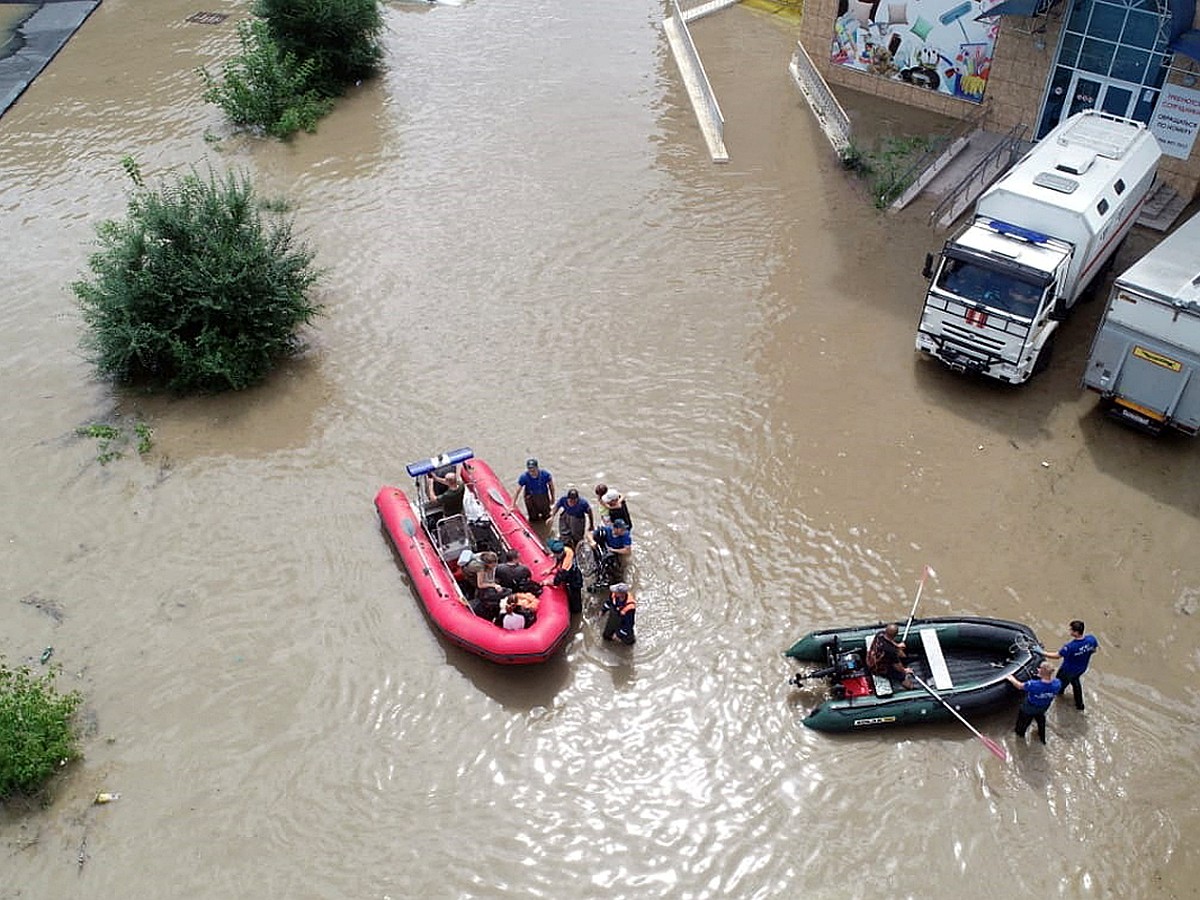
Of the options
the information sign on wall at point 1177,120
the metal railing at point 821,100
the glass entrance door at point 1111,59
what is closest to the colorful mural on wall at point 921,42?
the metal railing at point 821,100

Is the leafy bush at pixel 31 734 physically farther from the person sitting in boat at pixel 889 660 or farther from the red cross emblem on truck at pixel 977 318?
the red cross emblem on truck at pixel 977 318

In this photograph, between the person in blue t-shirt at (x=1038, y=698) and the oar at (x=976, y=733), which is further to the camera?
the oar at (x=976, y=733)

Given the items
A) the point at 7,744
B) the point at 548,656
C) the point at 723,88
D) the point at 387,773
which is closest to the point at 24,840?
the point at 7,744

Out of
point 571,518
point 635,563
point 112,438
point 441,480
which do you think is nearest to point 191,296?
point 112,438

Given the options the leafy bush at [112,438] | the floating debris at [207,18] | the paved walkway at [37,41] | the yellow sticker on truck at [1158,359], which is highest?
the floating debris at [207,18]

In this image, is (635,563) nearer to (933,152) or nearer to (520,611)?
(520,611)

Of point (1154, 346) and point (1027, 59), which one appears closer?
point (1154, 346)
